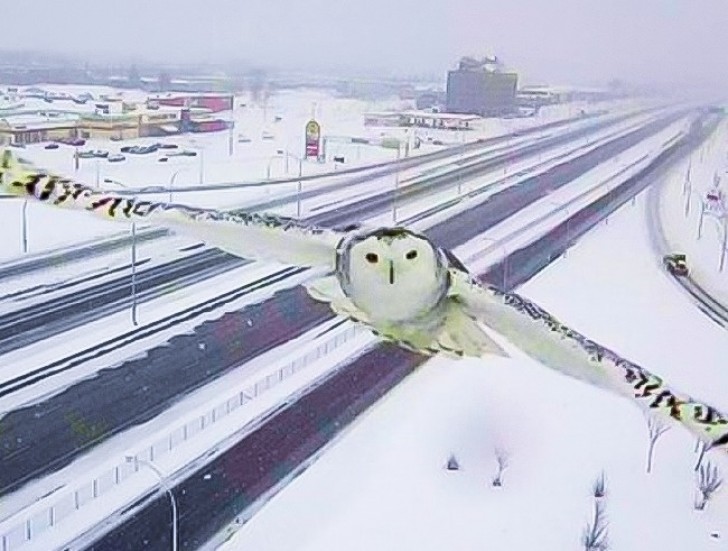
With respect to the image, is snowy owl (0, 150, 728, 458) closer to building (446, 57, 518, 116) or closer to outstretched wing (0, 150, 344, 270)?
outstretched wing (0, 150, 344, 270)

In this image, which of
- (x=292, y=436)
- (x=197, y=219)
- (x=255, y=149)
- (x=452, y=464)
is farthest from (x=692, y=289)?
(x=197, y=219)

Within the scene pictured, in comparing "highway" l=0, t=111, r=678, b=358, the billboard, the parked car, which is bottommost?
"highway" l=0, t=111, r=678, b=358

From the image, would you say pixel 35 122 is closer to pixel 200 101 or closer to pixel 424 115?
pixel 200 101

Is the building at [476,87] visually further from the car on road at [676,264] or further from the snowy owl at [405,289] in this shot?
the snowy owl at [405,289]

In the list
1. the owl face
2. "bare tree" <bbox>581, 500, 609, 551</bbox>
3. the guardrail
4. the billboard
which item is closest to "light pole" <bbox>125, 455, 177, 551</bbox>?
the guardrail

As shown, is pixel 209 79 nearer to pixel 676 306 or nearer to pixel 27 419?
pixel 27 419

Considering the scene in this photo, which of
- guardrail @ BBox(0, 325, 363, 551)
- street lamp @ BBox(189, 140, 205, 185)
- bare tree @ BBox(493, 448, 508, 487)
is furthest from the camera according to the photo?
street lamp @ BBox(189, 140, 205, 185)

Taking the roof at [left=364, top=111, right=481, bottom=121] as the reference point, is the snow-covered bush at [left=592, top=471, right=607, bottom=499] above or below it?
below
